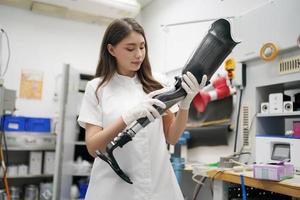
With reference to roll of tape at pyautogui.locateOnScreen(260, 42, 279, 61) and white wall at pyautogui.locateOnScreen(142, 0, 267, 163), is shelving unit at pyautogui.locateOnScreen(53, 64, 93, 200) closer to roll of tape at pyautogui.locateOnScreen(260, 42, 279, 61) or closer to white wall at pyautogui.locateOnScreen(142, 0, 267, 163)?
white wall at pyautogui.locateOnScreen(142, 0, 267, 163)

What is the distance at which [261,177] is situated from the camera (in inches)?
41.2

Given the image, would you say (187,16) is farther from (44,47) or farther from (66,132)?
(44,47)

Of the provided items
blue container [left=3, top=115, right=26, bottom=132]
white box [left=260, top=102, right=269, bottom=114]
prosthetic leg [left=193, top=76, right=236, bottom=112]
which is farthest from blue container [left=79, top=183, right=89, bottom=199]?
white box [left=260, top=102, right=269, bottom=114]

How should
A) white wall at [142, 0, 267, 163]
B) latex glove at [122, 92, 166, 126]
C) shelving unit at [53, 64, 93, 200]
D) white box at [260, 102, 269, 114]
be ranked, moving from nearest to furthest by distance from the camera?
latex glove at [122, 92, 166, 126], white box at [260, 102, 269, 114], white wall at [142, 0, 267, 163], shelving unit at [53, 64, 93, 200]

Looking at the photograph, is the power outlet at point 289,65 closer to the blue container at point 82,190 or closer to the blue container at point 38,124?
the blue container at point 82,190

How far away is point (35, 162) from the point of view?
3.17m

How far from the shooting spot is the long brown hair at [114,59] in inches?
40.6

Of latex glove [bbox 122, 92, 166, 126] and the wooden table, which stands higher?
latex glove [bbox 122, 92, 166, 126]

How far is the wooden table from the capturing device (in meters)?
0.95

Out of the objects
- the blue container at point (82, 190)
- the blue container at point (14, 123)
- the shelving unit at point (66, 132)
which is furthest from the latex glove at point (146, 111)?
the blue container at point (14, 123)

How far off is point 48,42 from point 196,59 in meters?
3.16

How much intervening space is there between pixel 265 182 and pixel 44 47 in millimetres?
3285

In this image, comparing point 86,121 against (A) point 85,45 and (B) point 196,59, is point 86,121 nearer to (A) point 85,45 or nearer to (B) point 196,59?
(B) point 196,59

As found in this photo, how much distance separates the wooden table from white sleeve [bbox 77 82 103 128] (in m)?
0.63
